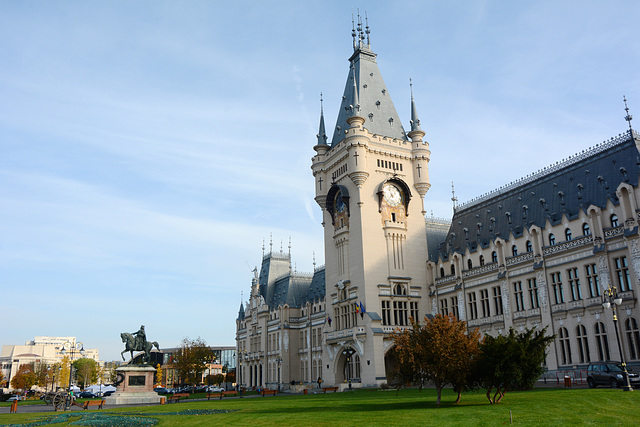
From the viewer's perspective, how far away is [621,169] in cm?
5162

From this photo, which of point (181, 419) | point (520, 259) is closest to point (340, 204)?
point (520, 259)

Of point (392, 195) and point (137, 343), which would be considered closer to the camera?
point (137, 343)

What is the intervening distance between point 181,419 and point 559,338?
40.1 meters

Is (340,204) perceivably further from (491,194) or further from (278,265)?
(278,265)

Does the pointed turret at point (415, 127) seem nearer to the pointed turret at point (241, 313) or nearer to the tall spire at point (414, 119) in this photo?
the tall spire at point (414, 119)

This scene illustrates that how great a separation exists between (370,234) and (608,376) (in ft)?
129

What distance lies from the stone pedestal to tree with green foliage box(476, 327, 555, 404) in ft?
109

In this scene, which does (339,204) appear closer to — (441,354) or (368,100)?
(368,100)

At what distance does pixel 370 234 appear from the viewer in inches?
2842

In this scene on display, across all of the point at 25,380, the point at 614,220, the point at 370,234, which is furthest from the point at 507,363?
the point at 25,380

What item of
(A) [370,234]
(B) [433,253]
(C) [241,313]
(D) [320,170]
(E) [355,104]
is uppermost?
(E) [355,104]

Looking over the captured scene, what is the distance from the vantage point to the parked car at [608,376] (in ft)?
114

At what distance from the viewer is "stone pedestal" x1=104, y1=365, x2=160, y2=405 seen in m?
48.8

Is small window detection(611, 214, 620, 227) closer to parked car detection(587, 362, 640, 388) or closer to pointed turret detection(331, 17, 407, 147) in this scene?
parked car detection(587, 362, 640, 388)
